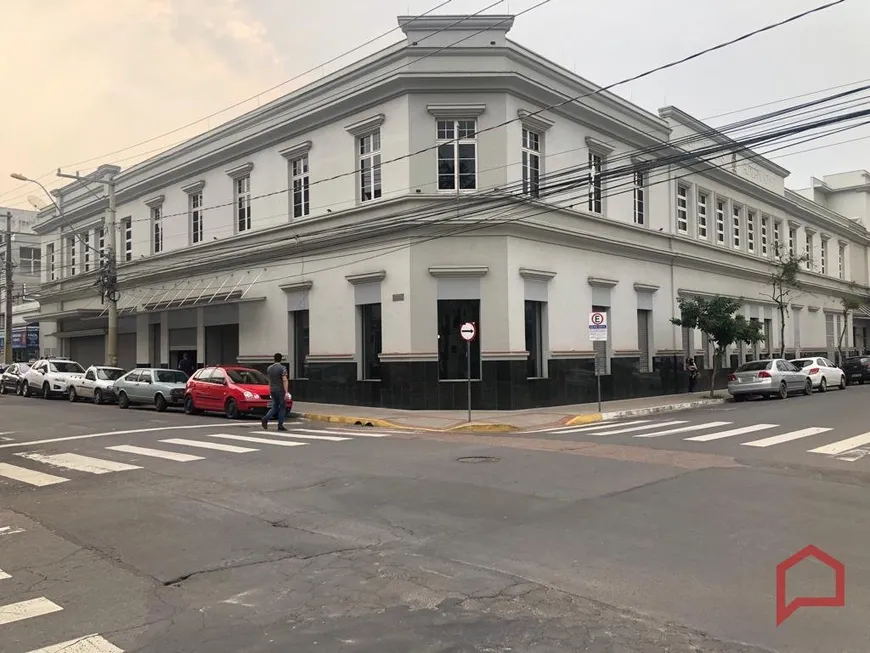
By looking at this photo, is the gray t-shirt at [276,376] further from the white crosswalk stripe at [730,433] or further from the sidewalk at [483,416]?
the white crosswalk stripe at [730,433]

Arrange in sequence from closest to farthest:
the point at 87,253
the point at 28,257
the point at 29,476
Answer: the point at 29,476 → the point at 87,253 → the point at 28,257

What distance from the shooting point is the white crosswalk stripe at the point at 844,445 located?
11914 mm

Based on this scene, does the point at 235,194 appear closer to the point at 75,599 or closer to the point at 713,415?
the point at 713,415

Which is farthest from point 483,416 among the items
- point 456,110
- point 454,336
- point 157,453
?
point 456,110

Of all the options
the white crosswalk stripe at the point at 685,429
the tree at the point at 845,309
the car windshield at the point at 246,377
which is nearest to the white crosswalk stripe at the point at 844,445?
the white crosswalk stripe at the point at 685,429

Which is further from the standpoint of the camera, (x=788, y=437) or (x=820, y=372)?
(x=820, y=372)

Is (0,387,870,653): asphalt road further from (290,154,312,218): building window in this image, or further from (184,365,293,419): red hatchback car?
(290,154,312,218): building window

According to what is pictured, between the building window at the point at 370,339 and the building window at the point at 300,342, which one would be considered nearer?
the building window at the point at 370,339

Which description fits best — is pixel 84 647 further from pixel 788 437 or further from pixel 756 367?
pixel 756 367

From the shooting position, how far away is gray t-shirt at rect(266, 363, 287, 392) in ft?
52.9

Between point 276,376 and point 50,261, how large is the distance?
1430 inches

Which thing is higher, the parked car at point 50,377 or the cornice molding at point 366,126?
the cornice molding at point 366,126

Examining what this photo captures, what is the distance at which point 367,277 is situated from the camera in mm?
22078

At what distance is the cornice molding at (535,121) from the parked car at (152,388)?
14310mm
